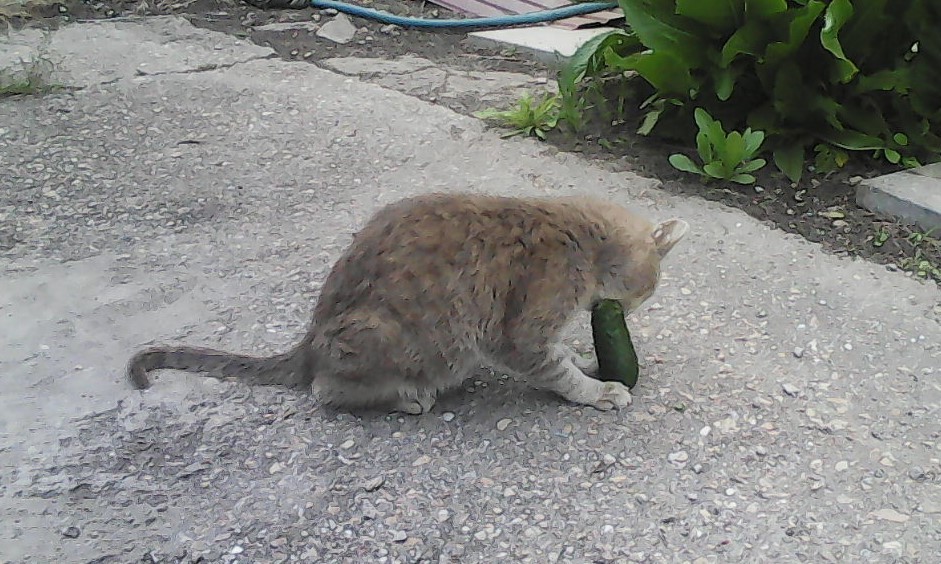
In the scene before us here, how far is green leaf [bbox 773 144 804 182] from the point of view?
402cm

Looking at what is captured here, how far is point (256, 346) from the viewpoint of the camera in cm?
312

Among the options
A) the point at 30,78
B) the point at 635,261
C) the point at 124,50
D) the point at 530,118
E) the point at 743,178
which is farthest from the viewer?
the point at 124,50

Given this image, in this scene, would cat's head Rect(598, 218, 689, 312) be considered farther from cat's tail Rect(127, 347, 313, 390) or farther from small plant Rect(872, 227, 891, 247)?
small plant Rect(872, 227, 891, 247)

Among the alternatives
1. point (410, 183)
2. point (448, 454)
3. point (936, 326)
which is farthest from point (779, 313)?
point (410, 183)

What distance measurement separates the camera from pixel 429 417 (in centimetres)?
278

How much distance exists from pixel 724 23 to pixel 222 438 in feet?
8.82

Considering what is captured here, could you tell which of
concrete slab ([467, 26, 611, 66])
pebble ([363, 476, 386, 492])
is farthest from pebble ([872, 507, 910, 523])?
concrete slab ([467, 26, 611, 66])

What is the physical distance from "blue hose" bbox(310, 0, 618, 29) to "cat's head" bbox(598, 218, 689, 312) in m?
3.65

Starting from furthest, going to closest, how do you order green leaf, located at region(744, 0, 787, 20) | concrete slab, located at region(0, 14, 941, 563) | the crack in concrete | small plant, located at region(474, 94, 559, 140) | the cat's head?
the crack in concrete, small plant, located at region(474, 94, 559, 140), green leaf, located at region(744, 0, 787, 20), the cat's head, concrete slab, located at region(0, 14, 941, 563)

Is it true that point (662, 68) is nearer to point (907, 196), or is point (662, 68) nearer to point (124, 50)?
point (907, 196)

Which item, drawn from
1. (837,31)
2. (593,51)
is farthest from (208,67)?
(837,31)

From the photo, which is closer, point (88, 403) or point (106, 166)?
point (88, 403)

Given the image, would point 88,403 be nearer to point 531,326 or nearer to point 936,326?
point 531,326

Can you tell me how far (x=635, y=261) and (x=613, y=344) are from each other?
256 millimetres
